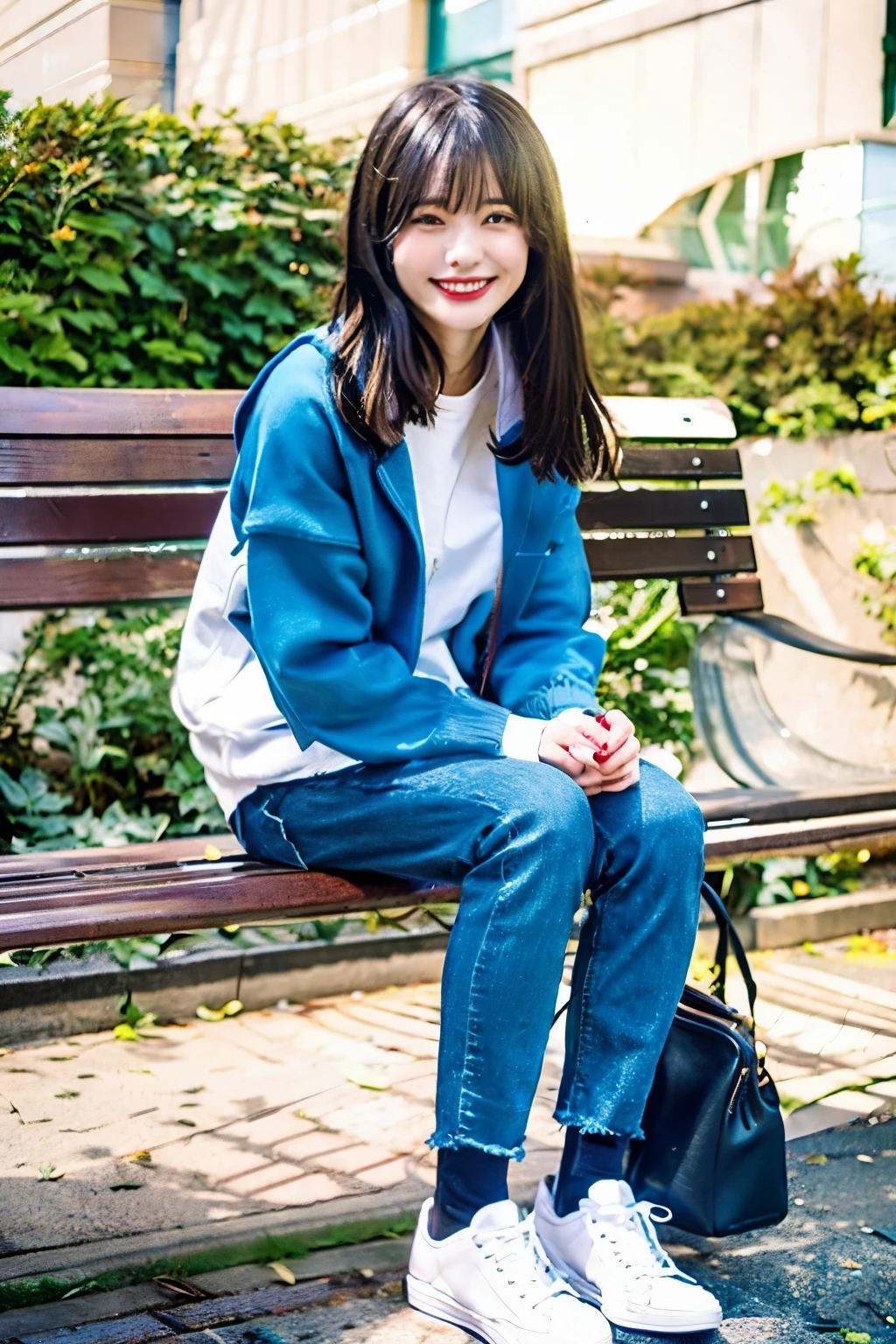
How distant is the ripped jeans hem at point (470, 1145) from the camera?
1951mm

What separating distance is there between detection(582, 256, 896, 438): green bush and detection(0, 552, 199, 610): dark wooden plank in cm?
185

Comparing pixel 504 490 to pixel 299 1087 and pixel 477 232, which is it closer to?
pixel 477 232

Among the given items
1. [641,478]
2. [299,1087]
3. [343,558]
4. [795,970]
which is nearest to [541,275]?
[343,558]

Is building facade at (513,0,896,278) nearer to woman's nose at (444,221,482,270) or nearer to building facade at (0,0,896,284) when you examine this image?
building facade at (0,0,896,284)

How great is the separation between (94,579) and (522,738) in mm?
1077

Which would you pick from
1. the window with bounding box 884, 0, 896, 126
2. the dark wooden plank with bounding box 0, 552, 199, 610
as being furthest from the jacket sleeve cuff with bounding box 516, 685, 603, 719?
the window with bounding box 884, 0, 896, 126

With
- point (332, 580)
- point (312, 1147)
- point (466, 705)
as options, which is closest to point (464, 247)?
point (332, 580)

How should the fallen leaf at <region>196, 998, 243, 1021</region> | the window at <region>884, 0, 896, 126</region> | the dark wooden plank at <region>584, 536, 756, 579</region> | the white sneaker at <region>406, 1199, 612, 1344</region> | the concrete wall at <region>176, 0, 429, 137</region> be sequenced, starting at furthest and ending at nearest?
the concrete wall at <region>176, 0, 429, 137</region>
the window at <region>884, 0, 896, 126</region>
the dark wooden plank at <region>584, 536, 756, 579</region>
the fallen leaf at <region>196, 998, 243, 1021</region>
the white sneaker at <region>406, 1199, 612, 1344</region>

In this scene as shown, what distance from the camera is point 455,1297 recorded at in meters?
2.02

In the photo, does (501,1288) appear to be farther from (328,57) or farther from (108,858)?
(328,57)

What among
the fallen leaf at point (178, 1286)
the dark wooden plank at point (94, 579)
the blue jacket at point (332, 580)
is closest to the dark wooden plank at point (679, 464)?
the dark wooden plank at point (94, 579)

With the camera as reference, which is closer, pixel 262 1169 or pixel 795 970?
pixel 262 1169

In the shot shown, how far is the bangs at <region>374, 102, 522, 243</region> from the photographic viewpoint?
218cm

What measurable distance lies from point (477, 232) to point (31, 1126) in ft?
5.74
